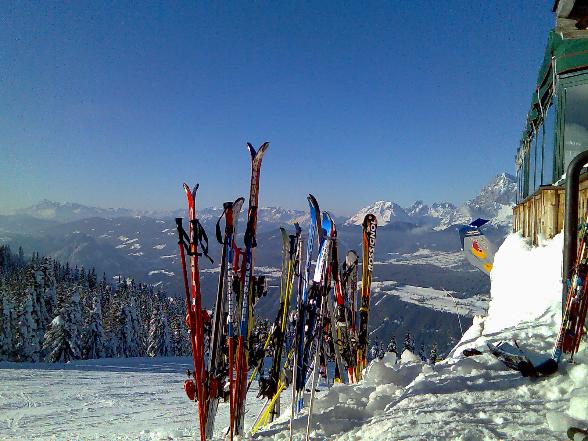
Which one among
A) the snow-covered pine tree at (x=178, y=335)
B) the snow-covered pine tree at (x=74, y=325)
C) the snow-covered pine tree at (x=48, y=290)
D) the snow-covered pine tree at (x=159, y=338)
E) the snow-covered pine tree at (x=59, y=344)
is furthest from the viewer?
the snow-covered pine tree at (x=178, y=335)

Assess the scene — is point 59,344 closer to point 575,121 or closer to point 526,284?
point 526,284

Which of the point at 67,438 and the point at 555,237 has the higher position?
the point at 555,237

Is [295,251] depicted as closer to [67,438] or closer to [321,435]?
[321,435]

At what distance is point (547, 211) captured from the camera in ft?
28.1

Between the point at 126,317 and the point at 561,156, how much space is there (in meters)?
41.1

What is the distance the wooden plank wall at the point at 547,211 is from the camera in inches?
281

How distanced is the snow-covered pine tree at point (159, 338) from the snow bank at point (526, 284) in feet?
126

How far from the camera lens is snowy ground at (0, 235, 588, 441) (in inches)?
161

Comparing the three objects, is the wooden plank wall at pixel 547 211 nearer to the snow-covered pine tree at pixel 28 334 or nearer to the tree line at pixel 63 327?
the tree line at pixel 63 327

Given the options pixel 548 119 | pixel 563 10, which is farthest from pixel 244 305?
pixel 548 119

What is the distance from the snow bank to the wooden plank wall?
30cm

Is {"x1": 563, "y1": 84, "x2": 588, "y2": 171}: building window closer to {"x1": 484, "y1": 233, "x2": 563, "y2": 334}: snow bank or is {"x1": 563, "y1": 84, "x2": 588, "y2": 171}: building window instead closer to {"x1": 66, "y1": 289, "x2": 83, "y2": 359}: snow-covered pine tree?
{"x1": 484, "y1": 233, "x2": 563, "y2": 334}: snow bank

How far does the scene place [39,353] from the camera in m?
33.5

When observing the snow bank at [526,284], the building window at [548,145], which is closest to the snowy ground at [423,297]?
the snow bank at [526,284]
